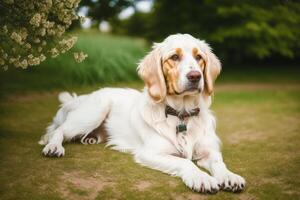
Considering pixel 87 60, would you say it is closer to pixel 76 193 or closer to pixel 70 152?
pixel 70 152

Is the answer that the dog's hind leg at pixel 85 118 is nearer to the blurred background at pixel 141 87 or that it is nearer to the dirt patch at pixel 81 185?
the blurred background at pixel 141 87

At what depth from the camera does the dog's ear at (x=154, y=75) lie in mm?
4594

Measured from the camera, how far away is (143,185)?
3.95 m

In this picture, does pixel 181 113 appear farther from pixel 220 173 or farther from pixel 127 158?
pixel 220 173

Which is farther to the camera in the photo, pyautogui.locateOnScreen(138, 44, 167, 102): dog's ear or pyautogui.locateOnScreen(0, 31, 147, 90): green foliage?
pyautogui.locateOnScreen(0, 31, 147, 90): green foliage

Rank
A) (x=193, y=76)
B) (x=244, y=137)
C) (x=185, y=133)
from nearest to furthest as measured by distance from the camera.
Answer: (x=193, y=76) → (x=185, y=133) → (x=244, y=137)

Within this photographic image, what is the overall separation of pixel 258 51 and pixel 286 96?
2638mm

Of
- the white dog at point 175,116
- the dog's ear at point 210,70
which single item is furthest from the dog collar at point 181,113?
the dog's ear at point 210,70

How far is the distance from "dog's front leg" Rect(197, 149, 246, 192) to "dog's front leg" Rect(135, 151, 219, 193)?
0.33 feet

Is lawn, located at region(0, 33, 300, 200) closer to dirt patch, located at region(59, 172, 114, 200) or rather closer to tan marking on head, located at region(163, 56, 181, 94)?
dirt patch, located at region(59, 172, 114, 200)

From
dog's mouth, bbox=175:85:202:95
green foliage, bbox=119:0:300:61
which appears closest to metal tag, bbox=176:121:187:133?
dog's mouth, bbox=175:85:202:95

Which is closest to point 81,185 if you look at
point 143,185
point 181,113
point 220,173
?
point 143,185

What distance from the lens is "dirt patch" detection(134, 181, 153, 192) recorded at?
152 inches

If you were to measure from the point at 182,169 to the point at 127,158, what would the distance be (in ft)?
2.88
